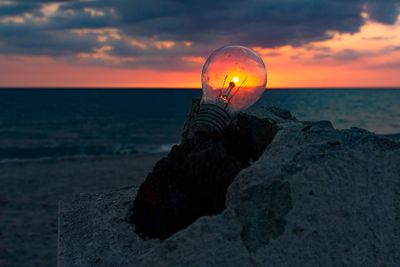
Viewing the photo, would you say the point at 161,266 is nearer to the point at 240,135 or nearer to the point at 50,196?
the point at 240,135

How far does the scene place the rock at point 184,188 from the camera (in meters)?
2.45

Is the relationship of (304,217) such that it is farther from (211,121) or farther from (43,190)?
(43,190)

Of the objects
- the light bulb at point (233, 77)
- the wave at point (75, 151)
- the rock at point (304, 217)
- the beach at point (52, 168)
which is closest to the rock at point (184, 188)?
the rock at point (304, 217)

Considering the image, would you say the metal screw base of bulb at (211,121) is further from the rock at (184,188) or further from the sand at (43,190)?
the sand at (43,190)

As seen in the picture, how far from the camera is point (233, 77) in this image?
10.8 feet

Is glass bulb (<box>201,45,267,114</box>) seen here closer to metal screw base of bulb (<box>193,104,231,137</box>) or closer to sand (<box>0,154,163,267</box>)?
metal screw base of bulb (<box>193,104,231,137</box>)

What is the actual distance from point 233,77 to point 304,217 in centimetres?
153

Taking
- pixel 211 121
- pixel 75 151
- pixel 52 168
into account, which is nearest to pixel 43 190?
pixel 52 168

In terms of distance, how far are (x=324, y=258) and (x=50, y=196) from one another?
35.9ft

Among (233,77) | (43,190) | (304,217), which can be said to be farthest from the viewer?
(43,190)

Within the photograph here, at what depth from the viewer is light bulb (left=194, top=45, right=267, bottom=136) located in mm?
3260

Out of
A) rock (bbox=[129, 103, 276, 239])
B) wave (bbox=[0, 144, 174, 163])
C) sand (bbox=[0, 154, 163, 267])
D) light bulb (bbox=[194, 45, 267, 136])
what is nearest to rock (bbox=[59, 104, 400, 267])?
rock (bbox=[129, 103, 276, 239])

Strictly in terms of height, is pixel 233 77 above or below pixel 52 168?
above

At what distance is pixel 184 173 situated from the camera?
256 centimetres
